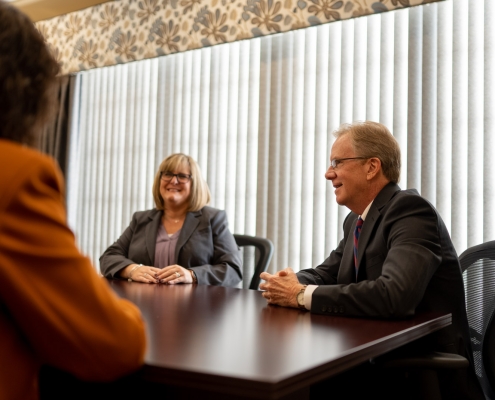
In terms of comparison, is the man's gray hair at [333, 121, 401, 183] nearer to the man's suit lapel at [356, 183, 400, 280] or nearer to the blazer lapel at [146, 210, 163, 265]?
the man's suit lapel at [356, 183, 400, 280]

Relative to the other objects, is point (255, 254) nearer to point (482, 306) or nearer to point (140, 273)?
point (140, 273)

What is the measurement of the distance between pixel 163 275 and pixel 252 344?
1.43 m

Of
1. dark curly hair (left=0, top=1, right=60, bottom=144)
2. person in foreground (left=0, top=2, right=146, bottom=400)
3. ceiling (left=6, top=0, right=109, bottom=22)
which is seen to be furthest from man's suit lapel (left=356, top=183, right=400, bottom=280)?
ceiling (left=6, top=0, right=109, bottom=22)

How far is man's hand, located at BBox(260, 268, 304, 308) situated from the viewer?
1754mm

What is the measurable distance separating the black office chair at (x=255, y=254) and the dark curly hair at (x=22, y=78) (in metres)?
2.19

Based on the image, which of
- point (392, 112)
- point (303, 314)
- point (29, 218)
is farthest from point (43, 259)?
point (392, 112)

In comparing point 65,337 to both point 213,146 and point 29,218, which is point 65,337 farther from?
point 213,146

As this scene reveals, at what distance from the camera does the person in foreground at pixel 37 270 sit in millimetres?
720

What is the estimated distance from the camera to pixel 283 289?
179 cm

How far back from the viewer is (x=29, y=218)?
719mm

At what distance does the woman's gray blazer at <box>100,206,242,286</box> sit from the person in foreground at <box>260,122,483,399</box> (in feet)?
2.58

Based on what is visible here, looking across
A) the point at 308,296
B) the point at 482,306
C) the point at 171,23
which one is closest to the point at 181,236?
the point at 308,296

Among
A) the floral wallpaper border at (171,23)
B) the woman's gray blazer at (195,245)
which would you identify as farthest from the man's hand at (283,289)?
the floral wallpaper border at (171,23)

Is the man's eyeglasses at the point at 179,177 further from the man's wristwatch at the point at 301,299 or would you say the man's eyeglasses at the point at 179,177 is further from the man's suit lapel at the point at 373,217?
the man's wristwatch at the point at 301,299
